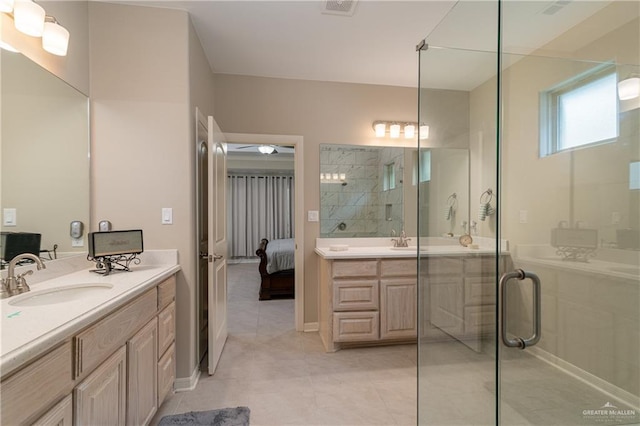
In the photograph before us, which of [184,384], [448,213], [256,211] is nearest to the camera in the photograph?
[184,384]

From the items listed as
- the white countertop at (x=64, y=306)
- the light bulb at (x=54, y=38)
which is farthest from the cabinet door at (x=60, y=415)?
the light bulb at (x=54, y=38)

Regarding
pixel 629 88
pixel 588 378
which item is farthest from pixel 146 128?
pixel 588 378

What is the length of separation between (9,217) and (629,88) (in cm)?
322

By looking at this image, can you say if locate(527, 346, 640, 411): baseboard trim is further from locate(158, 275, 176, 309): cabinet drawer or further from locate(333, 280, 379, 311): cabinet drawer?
locate(158, 275, 176, 309): cabinet drawer

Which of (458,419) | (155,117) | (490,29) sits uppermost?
(490,29)

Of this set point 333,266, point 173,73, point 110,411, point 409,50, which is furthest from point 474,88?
point 110,411

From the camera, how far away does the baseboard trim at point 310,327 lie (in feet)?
10.1

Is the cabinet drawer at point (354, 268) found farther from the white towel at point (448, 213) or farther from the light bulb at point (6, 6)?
the light bulb at point (6, 6)

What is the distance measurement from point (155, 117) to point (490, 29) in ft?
7.57

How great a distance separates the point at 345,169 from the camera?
321 centimetres

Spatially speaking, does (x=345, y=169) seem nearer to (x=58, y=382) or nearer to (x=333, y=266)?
(x=333, y=266)

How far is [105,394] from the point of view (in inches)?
44.8

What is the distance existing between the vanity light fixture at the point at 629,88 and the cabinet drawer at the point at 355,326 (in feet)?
7.31

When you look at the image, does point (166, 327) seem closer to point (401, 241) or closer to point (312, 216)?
point (312, 216)
